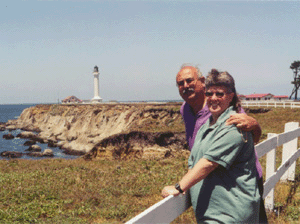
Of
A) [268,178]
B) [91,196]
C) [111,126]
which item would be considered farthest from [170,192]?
[111,126]

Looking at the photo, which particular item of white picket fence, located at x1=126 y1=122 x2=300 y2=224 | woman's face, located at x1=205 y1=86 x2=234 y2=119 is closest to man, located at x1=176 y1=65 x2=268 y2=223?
woman's face, located at x1=205 y1=86 x2=234 y2=119

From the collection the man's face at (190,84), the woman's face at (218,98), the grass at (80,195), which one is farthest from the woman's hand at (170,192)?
the grass at (80,195)

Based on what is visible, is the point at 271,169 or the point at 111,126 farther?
the point at 111,126

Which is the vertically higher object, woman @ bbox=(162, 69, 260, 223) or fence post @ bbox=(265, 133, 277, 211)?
woman @ bbox=(162, 69, 260, 223)

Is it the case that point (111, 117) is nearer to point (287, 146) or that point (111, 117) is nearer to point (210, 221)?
point (287, 146)

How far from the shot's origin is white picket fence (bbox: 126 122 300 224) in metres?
1.96

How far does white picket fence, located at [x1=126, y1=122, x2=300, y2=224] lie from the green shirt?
225 mm

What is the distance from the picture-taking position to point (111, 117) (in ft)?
164

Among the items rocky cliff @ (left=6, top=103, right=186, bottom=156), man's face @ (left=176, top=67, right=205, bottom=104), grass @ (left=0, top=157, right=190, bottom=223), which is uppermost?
man's face @ (left=176, top=67, right=205, bottom=104)

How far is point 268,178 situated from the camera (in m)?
4.48

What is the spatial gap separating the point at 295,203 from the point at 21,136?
62.1m

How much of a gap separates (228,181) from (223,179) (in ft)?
0.14

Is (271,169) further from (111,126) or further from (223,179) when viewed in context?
(111,126)

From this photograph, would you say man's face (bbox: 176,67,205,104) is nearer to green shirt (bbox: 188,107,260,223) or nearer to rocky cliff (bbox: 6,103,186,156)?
green shirt (bbox: 188,107,260,223)
